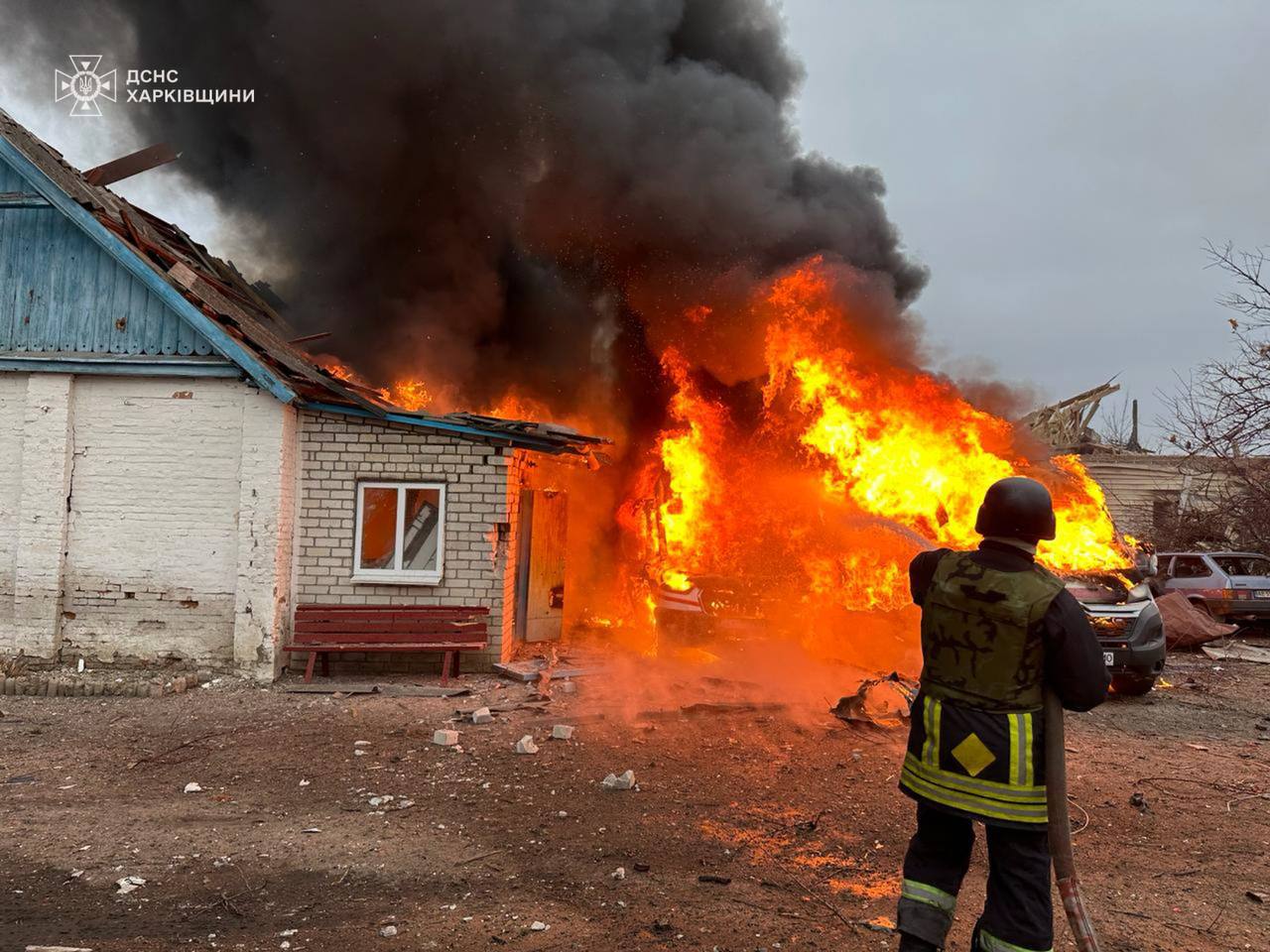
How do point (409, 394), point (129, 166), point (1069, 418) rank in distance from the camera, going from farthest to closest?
point (1069, 418) → point (409, 394) → point (129, 166)

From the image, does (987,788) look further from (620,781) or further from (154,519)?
(154,519)

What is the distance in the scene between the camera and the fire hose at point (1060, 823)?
2938 mm

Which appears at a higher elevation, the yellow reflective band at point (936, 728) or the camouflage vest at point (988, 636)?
the camouflage vest at point (988, 636)

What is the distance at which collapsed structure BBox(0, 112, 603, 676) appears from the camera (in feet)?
30.5

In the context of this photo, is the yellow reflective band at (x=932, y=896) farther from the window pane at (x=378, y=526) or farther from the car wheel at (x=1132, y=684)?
the window pane at (x=378, y=526)

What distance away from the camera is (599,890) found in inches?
164

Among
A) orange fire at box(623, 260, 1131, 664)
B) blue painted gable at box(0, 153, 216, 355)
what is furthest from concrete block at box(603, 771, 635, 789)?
blue painted gable at box(0, 153, 216, 355)

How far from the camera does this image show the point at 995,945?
2.93 metres

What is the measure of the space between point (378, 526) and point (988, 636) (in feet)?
26.5

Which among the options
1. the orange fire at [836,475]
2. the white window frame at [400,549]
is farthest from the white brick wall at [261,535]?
the orange fire at [836,475]

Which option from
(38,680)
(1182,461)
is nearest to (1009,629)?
(38,680)

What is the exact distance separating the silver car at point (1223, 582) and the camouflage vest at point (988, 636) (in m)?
14.8

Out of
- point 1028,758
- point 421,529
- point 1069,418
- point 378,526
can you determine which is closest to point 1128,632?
point 1028,758

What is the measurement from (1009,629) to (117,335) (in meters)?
9.82
